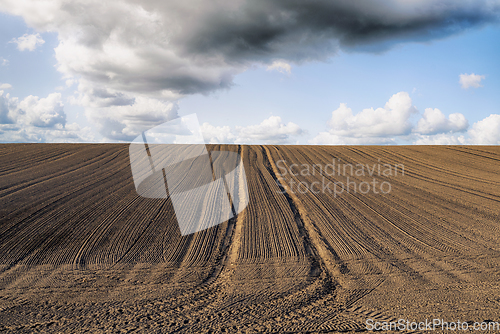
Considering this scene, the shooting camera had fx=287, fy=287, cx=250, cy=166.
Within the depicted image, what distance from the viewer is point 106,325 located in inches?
134

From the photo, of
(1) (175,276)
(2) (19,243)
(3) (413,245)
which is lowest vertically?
(3) (413,245)

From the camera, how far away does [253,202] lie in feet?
31.3

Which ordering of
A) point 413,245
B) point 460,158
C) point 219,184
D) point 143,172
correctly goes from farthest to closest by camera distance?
point 460,158 < point 143,172 < point 219,184 < point 413,245

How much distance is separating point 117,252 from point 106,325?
248cm

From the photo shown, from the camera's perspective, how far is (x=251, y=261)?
210 inches

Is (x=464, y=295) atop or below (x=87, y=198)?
below

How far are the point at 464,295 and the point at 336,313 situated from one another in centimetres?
204

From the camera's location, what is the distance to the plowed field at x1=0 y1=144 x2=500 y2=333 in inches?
143

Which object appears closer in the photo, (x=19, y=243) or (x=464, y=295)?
(x=464, y=295)

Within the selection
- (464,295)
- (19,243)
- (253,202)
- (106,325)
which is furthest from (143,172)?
(464,295)

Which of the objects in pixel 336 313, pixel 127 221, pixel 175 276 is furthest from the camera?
pixel 127 221

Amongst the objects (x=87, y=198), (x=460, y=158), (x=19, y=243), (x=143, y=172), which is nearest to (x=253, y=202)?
(x=87, y=198)

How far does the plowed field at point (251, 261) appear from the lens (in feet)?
11.9

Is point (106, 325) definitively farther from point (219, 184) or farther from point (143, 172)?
point (143, 172)
